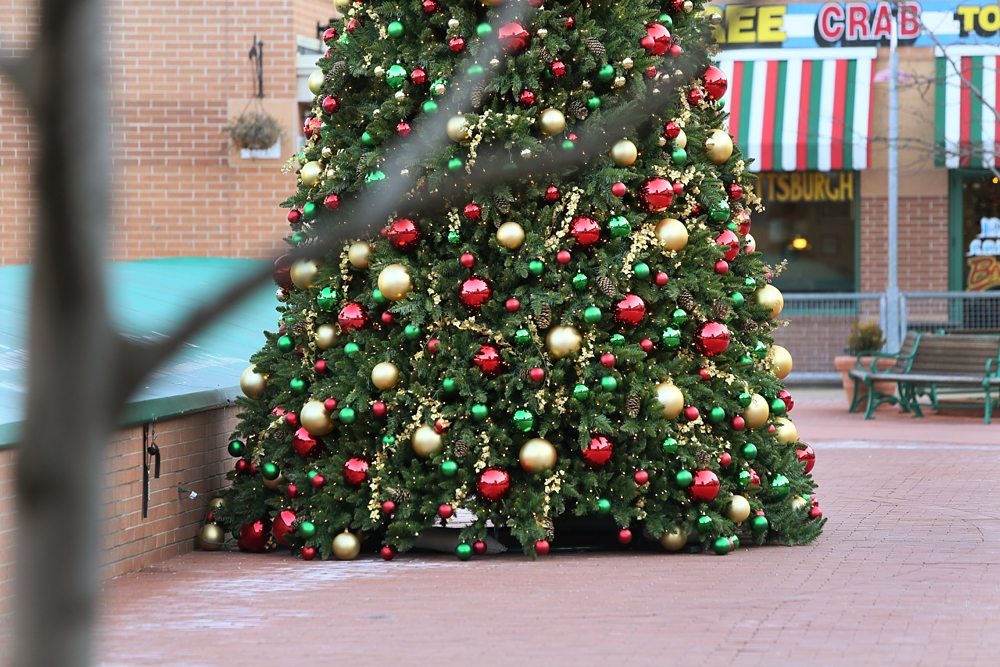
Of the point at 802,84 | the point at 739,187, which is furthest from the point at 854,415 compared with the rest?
the point at 739,187

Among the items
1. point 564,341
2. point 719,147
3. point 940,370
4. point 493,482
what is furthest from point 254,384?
point 940,370

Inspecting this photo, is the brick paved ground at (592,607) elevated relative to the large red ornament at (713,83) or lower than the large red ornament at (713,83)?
lower

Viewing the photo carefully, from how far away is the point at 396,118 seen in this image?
6676mm

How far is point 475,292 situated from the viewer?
653cm

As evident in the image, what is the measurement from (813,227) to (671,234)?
13898 mm

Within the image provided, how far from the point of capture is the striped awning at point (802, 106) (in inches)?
750

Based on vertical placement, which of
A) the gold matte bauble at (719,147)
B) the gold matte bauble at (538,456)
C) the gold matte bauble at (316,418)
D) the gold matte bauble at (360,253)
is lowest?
the gold matte bauble at (538,456)

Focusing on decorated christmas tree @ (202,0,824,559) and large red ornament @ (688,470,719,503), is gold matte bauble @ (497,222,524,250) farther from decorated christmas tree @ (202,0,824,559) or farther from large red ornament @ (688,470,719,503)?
large red ornament @ (688,470,719,503)

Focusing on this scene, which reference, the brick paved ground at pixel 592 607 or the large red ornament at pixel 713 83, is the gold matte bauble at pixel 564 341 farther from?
the large red ornament at pixel 713 83

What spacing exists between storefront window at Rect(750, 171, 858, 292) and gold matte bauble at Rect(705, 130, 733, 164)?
13.1 meters

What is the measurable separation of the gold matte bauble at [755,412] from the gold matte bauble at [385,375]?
1804mm

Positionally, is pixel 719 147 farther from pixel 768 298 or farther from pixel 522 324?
pixel 522 324

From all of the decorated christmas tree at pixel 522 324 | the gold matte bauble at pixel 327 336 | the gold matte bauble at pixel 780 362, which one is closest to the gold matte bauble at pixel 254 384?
the decorated christmas tree at pixel 522 324

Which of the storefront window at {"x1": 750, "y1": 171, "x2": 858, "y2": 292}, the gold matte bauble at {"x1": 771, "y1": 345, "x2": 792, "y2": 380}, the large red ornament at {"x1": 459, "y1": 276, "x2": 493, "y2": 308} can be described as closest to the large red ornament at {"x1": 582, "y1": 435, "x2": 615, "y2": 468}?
the large red ornament at {"x1": 459, "y1": 276, "x2": 493, "y2": 308}
